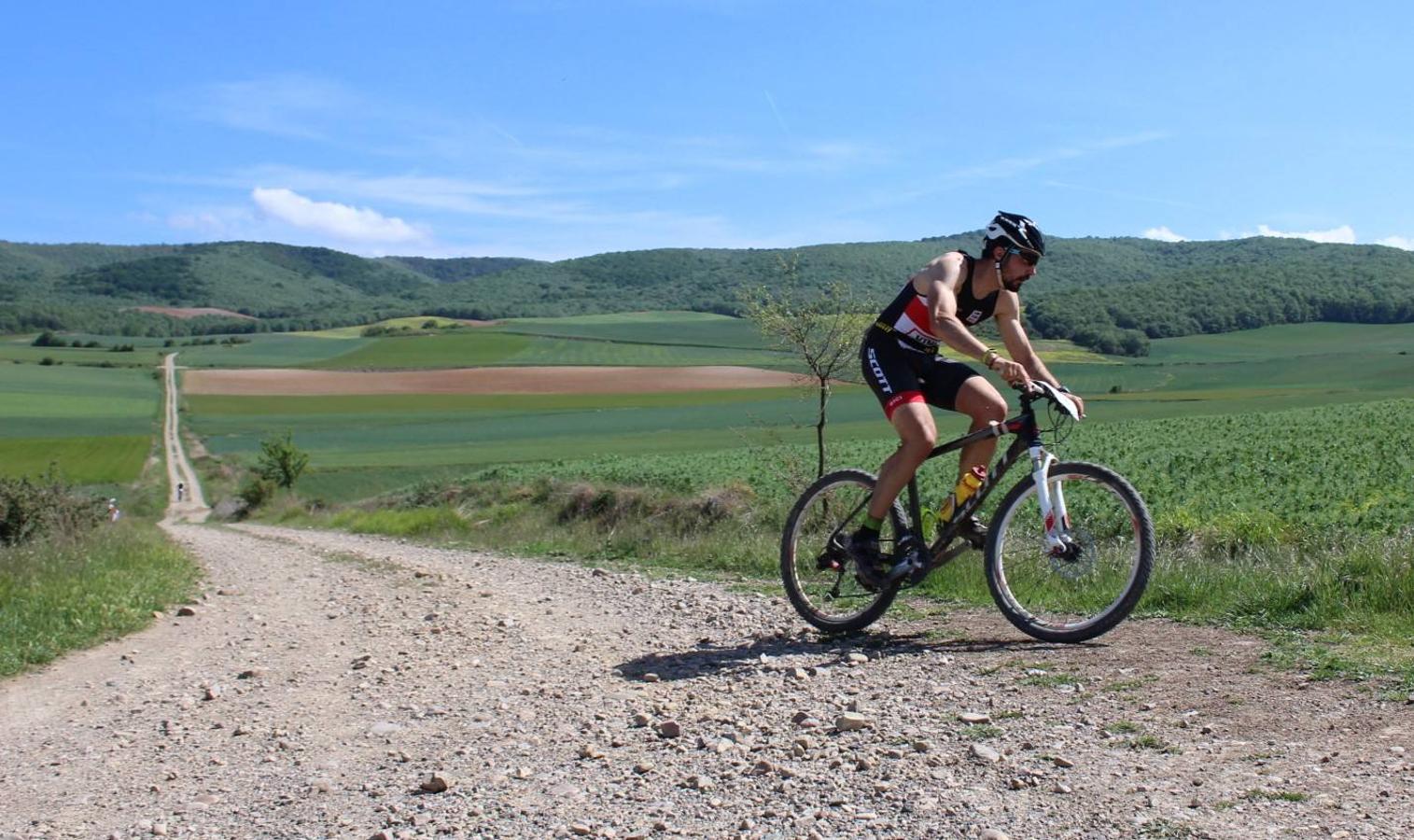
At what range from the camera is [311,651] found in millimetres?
7074

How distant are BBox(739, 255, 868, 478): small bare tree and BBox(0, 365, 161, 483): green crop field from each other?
35633 millimetres

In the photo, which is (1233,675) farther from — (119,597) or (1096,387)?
(1096,387)

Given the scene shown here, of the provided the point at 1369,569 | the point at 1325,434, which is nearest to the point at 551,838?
the point at 1369,569

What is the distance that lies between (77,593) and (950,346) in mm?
7204

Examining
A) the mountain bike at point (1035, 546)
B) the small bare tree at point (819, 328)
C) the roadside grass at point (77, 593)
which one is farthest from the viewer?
the small bare tree at point (819, 328)

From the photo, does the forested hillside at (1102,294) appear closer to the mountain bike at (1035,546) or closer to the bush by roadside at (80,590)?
the bush by roadside at (80,590)

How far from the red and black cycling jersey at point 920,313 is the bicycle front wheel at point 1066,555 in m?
0.91

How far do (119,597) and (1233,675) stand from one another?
813 centimetres

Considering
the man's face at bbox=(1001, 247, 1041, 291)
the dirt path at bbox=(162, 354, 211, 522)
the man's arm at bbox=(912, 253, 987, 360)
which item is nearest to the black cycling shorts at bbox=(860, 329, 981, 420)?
the man's arm at bbox=(912, 253, 987, 360)

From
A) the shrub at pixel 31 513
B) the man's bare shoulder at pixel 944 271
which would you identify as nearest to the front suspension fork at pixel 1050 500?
the man's bare shoulder at pixel 944 271

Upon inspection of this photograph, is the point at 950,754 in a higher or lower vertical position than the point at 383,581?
higher

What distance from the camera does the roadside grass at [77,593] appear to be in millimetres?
7668

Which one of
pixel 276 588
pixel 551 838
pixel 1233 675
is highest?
pixel 1233 675

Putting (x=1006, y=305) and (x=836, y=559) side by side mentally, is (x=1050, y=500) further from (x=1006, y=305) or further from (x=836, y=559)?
(x=836, y=559)
